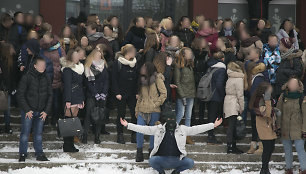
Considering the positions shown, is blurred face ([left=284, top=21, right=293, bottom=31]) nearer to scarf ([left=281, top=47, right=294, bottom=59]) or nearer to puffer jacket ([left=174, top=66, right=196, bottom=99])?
scarf ([left=281, top=47, right=294, bottom=59])

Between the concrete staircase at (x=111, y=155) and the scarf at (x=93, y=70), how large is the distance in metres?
1.25

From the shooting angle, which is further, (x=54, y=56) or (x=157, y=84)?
(x=54, y=56)

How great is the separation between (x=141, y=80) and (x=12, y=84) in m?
2.84

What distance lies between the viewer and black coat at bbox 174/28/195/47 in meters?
13.8

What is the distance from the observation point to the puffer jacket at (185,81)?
12055mm

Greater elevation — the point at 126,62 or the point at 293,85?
the point at 126,62

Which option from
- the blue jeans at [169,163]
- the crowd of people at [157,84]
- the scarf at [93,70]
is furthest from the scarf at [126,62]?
the blue jeans at [169,163]

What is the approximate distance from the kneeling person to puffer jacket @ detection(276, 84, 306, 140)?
4.21 meters

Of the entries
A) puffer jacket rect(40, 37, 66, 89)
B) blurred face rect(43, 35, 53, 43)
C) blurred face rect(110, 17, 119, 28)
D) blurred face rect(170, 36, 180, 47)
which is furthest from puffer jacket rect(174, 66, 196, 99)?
blurred face rect(43, 35, 53, 43)

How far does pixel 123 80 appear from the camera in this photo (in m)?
11.8

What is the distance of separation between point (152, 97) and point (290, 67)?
306 centimetres

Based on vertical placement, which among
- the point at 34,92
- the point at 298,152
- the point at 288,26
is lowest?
the point at 298,152

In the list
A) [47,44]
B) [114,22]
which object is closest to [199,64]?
[114,22]

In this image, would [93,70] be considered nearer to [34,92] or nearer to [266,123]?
[34,92]
